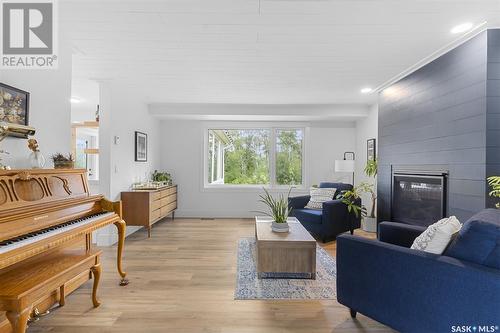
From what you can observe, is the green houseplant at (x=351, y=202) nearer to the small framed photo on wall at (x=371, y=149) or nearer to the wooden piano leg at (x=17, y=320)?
the small framed photo on wall at (x=371, y=149)

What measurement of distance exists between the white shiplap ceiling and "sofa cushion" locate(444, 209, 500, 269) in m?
1.64

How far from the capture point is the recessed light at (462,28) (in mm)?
2193

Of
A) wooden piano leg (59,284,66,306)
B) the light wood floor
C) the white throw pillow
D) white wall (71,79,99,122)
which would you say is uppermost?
white wall (71,79,99,122)

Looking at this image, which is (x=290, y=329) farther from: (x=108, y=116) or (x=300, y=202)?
(x=108, y=116)

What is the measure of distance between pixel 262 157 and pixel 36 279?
457 cm

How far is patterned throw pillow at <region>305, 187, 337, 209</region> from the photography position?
4414 mm

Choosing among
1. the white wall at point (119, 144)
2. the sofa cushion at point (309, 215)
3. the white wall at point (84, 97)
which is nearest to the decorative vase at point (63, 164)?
the white wall at point (119, 144)

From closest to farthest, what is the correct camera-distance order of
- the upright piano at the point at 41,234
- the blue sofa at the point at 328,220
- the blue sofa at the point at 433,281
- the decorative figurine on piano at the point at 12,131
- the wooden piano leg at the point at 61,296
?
the blue sofa at the point at 433,281
the upright piano at the point at 41,234
the decorative figurine on piano at the point at 12,131
the wooden piano leg at the point at 61,296
the blue sofa at the point at 328,220

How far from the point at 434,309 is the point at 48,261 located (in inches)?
102

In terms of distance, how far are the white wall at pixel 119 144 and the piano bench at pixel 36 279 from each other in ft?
5.32

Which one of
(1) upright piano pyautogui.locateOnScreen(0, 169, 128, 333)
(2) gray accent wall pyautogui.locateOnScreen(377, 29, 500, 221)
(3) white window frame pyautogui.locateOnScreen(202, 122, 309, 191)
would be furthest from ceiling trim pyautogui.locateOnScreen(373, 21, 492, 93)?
(1) upright piano pyautogui.locateOnScreen(0, 169, 128, 333)

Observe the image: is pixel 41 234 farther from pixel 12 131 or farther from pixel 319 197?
pixel 319 197

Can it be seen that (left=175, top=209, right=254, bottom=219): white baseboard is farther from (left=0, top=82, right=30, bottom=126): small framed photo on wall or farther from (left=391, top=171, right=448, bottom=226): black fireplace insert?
(left=0, top=82, right=30, bottom=126): small framed photo on wall

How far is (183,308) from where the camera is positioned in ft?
6.92
